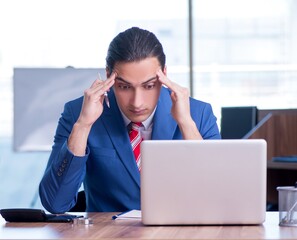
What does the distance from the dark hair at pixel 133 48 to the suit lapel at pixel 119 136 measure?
15 cm

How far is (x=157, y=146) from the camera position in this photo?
7.18 feet

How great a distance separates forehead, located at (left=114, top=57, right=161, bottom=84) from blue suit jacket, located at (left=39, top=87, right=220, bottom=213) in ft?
0.60

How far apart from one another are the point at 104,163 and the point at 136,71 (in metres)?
0.35

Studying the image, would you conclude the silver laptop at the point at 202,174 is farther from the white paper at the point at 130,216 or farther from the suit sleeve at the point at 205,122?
the suit sleeve at the point at 205,122

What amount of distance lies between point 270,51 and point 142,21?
1107mm

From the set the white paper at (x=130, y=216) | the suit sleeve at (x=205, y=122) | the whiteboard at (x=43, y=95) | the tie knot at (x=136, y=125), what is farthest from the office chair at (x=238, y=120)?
the white paper at (x=130, y=216)

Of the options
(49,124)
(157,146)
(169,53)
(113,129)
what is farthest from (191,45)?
(157,146)

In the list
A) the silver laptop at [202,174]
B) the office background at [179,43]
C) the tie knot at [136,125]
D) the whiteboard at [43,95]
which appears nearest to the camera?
the silver laptop at [202,174]

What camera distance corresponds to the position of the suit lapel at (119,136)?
2.73 m

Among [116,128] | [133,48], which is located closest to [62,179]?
[116,128]

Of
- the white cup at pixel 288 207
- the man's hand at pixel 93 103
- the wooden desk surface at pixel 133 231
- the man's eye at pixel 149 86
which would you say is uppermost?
the man's eye at pixel 149 86

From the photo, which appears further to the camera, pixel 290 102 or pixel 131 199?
pixel 290 102

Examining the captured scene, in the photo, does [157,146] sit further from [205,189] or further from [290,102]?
[290,102]

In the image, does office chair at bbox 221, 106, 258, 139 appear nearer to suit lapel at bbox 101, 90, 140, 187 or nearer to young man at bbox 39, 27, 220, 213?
young man at bbox 39, 27, 220, 213
